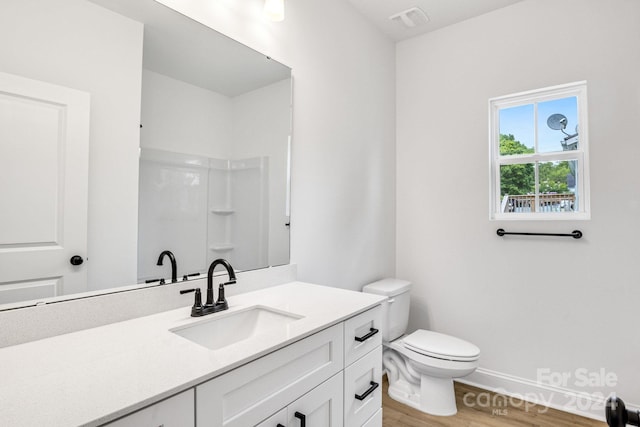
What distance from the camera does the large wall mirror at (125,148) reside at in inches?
36.3

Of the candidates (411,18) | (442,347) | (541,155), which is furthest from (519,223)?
(411,18)

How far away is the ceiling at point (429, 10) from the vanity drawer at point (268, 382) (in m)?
2.18

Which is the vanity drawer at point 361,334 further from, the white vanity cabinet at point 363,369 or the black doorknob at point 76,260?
the black doorknob at point 76,260

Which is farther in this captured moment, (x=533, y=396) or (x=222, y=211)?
(x=533, y=396)

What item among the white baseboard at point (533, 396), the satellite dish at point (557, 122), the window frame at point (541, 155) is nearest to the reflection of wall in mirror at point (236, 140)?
the window frame at point (541, 155)

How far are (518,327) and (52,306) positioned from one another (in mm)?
2538

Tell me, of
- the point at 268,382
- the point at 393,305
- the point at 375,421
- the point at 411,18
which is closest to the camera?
the point at 268,382

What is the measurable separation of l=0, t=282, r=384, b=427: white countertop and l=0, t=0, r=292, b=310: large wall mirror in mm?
184

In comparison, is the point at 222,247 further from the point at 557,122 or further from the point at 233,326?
the point at 557,122

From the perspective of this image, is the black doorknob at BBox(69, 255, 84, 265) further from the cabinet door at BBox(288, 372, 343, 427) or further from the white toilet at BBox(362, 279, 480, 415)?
the white toilet at BBox(362, 279, 480, 415)

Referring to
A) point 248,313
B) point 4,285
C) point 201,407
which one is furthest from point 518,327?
point 4,285

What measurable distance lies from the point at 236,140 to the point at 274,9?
65 centimetres

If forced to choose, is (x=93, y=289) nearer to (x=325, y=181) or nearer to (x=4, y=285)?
(x=4, y=285)

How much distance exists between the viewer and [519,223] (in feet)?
7.38
